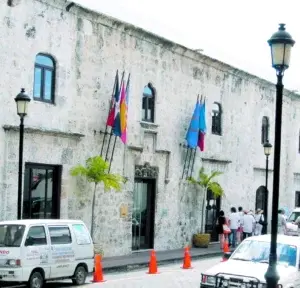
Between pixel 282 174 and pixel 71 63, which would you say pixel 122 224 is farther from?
pixel 282 174

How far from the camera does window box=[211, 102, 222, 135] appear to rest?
107 feet

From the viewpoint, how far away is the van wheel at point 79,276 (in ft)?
58.6

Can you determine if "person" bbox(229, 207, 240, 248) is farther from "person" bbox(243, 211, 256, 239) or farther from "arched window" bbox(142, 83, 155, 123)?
"arched window" bbox(142, 83, 155, 123)

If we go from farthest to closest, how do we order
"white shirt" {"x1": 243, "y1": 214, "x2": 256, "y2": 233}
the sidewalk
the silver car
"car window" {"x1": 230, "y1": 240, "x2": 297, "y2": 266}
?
"white shirt" {"x1": 243, "y1": 214, "x2": 256, "y2": 233}, the sidewalk, "car window" {"x1": 230, "y1": 240, "x2": 297, "y2": 266}, the silver car

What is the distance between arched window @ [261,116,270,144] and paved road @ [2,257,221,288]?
15.3m

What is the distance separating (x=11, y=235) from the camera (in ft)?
54.1

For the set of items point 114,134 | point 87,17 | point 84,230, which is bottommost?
point 84,230

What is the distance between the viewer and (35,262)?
16328mm

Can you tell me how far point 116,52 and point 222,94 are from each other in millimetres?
8774

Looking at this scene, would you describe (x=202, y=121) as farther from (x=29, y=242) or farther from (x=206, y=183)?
(x=29, y=242)

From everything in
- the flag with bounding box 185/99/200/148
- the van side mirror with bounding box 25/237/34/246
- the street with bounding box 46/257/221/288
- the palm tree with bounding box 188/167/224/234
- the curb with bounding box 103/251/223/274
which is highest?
the flag with bounding box 185/99/200/148

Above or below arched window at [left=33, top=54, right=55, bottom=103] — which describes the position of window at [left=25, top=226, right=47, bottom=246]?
below

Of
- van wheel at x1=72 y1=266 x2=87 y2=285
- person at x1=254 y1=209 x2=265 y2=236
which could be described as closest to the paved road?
van wheel at x1=72 y1=266 x2=87 y2=285

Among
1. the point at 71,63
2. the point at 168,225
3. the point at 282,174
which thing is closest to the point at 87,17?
the point at 71,63
